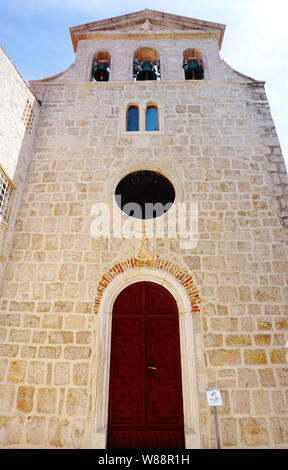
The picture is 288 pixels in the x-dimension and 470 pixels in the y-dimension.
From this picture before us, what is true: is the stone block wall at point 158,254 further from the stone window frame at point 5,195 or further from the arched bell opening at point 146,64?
the arched bell opening at point 146,64


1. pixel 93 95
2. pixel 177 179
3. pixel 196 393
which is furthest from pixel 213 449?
pixel 93 95

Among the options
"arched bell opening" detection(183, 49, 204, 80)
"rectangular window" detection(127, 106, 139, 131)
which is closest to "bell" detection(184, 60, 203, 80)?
"arched bell opening" detection(183, 49, 204, 80)

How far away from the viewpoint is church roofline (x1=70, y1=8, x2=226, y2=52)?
8.06 meters

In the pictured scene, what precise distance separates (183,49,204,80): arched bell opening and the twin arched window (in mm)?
1713

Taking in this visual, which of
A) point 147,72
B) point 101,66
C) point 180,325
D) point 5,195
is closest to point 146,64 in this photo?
point 147,72

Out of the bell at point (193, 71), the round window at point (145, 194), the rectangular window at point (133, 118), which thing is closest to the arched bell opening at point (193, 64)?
the bell at point (193, 71)

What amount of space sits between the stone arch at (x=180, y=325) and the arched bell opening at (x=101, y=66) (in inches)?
216

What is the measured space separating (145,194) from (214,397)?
3990 millimetres

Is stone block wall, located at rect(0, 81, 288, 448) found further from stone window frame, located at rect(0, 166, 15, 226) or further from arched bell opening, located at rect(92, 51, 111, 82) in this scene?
arched bell opening, located at rect(92, 51, 111, 82)

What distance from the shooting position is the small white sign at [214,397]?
4117 mm

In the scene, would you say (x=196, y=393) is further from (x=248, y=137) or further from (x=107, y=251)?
(x=248, y=137)

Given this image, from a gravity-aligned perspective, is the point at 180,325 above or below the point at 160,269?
below

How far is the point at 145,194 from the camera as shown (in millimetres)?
6246

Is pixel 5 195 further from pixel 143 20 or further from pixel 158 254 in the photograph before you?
pixel 143 20
